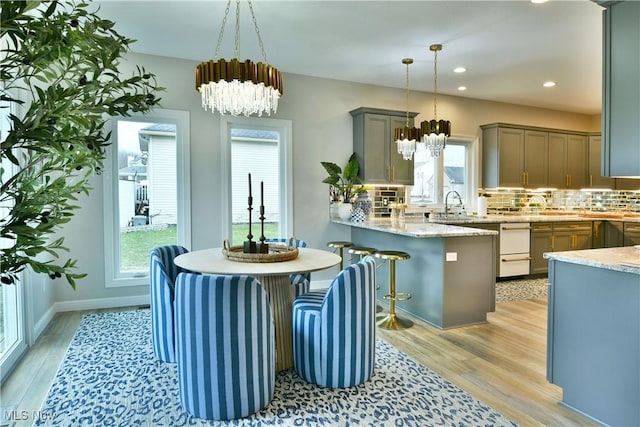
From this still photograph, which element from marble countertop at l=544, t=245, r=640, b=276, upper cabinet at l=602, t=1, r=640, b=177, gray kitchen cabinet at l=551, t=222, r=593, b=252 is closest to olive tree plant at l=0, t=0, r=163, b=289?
marble countertop at l=544, t=245, r=640, b=276

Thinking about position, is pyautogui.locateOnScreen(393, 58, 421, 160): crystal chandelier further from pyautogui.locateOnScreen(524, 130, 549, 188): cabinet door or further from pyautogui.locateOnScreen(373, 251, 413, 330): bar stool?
pyautogui.locateOnScreen(524, 130, 549, 188): cabinet door

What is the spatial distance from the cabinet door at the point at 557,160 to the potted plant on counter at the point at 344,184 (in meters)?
3.54

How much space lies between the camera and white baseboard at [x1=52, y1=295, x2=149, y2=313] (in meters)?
4.12

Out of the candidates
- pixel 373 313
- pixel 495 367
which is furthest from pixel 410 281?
pixel 373 313

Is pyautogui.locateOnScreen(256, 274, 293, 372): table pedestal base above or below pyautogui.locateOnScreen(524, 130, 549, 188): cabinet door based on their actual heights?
below

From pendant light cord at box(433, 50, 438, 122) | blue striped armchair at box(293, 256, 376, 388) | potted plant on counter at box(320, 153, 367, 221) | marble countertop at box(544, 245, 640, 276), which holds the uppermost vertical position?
pendant light cord at box(433, 50, 438, 122)

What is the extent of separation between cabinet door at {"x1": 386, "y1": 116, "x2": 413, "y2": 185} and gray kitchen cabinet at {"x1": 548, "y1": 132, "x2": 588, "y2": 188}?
285cm

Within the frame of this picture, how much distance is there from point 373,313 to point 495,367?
3.57 ft

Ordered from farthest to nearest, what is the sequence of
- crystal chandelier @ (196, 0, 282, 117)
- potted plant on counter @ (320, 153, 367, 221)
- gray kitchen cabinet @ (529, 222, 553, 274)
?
gray kitchen cabinet @ (529, 222, 553, 274) → potted plant on counter @ (320, 153, 367, 221) → crystal chandelier @ (196, 0, 282, 117)

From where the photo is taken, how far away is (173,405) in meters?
2.32

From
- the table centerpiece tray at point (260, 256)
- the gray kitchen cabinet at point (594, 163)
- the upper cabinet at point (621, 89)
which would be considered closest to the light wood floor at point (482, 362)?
the table centerpiece tray at point (260, 256)

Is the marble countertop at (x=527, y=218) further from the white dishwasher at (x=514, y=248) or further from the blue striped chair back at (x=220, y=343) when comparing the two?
the blue striped chair back at (x=220, y=343)

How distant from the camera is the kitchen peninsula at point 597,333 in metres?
1.95

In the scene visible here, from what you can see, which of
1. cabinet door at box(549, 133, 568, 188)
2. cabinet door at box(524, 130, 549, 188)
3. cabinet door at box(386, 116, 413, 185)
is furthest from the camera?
cabinet door at box(549, 133, 568, 188)
